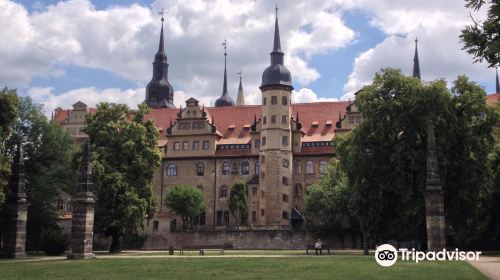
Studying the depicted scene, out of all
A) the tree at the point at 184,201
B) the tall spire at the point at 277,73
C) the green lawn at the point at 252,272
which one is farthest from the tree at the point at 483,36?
the tall spire at the point at 277,73

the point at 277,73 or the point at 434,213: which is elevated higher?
the point at 277,73

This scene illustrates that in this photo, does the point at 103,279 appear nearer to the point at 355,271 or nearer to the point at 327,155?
the point at 355,271

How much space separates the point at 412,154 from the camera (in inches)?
1364

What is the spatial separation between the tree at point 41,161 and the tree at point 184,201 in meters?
15.2

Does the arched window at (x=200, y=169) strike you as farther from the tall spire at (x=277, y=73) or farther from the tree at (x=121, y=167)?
the tree at (x=121, y=167)

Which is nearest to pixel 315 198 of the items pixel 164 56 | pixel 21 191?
pixel 21 191

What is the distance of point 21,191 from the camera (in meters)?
32.1

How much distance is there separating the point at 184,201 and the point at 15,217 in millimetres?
31290

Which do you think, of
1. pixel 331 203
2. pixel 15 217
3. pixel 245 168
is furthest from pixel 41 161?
pixel 245 168

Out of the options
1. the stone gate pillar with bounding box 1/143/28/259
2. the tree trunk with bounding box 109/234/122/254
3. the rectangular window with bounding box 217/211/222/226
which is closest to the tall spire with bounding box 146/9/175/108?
the rectangular window with bounding box 217/211/222/226

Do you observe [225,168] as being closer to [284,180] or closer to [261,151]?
[261,151]

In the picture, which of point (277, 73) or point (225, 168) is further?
point (225, 168)

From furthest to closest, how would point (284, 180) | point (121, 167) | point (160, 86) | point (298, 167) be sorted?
1. point (160, 86)
2. point (298, 167)
3. point (284, 180)
4. point (121, 167)

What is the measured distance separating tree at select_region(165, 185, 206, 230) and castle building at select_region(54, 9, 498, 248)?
1146 millimetres
